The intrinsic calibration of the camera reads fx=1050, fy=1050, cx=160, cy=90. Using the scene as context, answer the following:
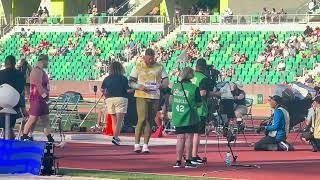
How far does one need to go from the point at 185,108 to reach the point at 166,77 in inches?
153

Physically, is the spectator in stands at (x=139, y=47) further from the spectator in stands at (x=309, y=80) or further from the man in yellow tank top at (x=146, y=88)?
the man in yellow tank top at (x=146, y=88)

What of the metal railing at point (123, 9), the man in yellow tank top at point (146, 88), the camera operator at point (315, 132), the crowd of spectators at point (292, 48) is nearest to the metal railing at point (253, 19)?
the crowd of spectators at point (292, 48)

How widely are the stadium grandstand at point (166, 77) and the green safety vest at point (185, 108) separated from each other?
138 mm

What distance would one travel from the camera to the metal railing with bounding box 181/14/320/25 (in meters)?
50.0

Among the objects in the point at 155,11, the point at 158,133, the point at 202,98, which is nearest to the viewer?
the point at 202,98

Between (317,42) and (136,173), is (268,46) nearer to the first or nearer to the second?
(317,42)

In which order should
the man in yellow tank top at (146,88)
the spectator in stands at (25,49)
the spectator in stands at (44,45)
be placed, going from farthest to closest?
1. the spectator in stands at (44,45)
2. the spectator in stands at (25,49)
3. the man in yellow tank top at (146,88)

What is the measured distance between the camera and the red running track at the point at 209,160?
15.7 meters

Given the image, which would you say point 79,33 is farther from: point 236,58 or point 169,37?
point 236,58

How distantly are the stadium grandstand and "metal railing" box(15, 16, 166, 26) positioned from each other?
85 mm

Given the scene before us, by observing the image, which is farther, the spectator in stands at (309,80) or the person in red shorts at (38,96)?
the spectator in stands at (309,80)

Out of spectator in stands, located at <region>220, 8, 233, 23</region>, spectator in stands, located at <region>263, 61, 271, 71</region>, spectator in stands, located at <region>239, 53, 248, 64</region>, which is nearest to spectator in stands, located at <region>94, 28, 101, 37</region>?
spectator in stands, located at <region>220, 8, 233, 23</region>

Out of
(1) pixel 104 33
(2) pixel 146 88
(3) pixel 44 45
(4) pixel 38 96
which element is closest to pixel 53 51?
(3) pixel 44 45

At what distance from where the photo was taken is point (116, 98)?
21688mm
